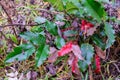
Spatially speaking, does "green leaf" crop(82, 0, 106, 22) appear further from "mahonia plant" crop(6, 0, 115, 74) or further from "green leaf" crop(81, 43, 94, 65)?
"green leaf" crop(81, 43, 94, 65)

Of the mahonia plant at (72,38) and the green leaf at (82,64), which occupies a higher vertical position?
the mahonia plant at (72,38)

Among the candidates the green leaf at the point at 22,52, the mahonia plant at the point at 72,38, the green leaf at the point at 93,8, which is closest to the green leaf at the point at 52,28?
the mahonia plant at the point at 72,38

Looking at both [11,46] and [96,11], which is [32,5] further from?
Answer: [96,11]

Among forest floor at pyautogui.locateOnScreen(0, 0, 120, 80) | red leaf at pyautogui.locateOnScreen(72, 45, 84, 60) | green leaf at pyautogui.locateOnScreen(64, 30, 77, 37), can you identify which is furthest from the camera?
forest floor at pyautogui.locateOnScreen(0, 0, 120, 80)

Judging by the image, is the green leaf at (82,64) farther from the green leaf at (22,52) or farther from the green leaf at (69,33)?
the green leaf at (22,52)

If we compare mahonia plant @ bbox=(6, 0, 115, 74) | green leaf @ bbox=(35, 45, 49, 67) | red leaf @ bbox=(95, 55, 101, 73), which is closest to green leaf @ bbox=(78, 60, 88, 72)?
mahonia plant @ bbox=(6, 0, 115, 74)

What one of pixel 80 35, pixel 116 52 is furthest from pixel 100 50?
pixel 116 52

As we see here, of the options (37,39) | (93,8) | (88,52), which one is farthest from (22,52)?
(93,8)

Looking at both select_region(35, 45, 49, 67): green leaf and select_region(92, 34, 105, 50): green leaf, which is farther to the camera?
select_region(92, 34, 105, 50): green leaf

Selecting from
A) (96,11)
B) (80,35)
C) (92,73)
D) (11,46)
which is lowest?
(92,73)
